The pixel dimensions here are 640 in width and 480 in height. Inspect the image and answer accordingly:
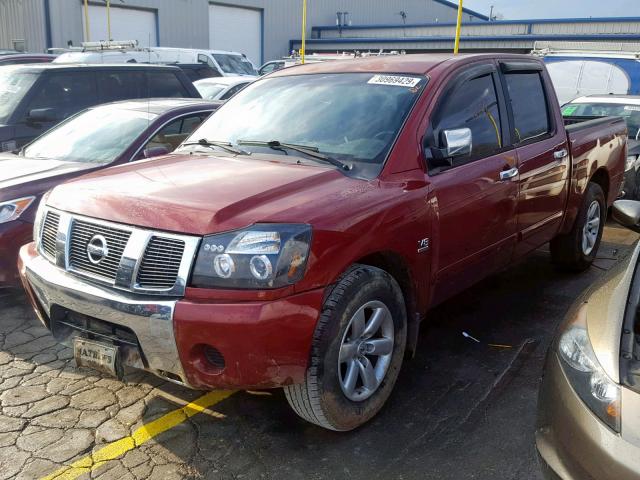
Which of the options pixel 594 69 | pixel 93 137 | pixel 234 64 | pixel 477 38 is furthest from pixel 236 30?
pixel 93 137

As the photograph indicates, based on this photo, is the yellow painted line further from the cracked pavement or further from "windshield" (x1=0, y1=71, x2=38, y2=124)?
"windshield" (x1=0, y1=71, x2=38, y2=124)

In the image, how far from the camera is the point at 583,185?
5391mm

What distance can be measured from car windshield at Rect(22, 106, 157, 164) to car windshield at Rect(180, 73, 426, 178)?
1401 mm

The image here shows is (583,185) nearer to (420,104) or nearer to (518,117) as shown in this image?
(518,117)

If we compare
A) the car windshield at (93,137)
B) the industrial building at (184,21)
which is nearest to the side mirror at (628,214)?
the car windshield at (93,137)

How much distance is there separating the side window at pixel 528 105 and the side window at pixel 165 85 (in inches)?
207

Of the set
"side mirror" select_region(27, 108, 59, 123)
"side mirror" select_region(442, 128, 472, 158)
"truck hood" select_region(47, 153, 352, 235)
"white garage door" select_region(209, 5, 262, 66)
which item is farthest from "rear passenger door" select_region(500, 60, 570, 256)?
"white garage door" select_region(209, 5, 262, 66)

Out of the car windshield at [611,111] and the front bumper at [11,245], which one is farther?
the car windshield at [611,111]

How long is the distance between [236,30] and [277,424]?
95.3ft

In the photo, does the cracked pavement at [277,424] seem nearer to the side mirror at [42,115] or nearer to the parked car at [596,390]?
the parked car at [596,390]

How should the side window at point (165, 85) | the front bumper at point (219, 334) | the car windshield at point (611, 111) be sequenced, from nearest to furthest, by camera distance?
the front bumper at point (219, 334) → the side window at point (165, 85) → the car windshield at point (611, 111)

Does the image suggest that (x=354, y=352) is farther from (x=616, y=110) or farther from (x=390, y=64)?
(x=616, y=110)

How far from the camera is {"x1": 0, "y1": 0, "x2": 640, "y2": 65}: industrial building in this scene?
74.8ft

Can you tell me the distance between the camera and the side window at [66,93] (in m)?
7.25
